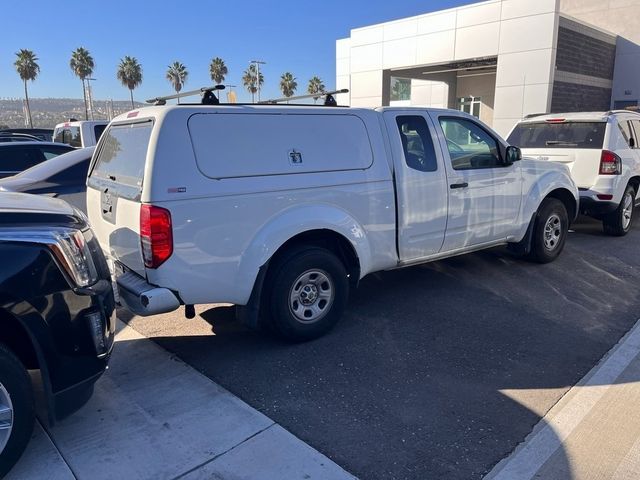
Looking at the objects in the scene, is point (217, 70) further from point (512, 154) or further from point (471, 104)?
point (512, 154)

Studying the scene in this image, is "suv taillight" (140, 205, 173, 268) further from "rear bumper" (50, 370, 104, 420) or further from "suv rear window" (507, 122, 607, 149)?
"suv rear window" (507, 122, 607, 149)

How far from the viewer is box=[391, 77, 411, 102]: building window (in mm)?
30484

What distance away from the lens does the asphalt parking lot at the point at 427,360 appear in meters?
2.99

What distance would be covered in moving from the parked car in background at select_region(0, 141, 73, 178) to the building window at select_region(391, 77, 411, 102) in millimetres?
24734

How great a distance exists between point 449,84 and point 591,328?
25.6 m

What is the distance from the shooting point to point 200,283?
3641 millimetres

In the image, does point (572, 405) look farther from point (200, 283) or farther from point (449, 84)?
point (449, 84)

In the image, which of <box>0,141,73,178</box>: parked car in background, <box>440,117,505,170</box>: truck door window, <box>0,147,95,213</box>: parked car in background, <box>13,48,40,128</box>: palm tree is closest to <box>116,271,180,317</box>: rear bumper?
<box>440,117,505,170</box>: truck door window

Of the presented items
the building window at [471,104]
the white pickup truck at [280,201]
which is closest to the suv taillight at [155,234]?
the white pickup truck at [280,201]

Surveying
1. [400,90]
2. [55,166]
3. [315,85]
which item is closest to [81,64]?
[315,85]

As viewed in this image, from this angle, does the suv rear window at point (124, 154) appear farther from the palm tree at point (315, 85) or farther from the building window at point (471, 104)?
the palm tree at point (315, 85)

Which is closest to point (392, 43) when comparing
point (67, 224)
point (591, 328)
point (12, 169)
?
point (12, 169)

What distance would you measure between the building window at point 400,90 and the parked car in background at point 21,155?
2473 centimetres

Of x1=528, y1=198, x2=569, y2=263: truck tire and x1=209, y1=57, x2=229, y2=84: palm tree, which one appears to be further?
x1=209, y1=57, x2=229, y2=84: palm tree
